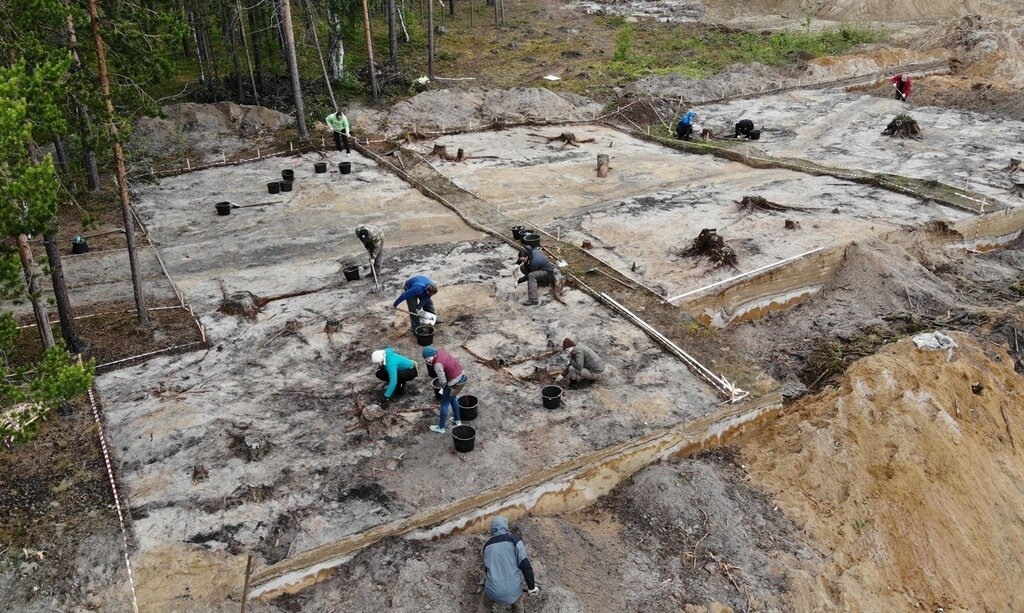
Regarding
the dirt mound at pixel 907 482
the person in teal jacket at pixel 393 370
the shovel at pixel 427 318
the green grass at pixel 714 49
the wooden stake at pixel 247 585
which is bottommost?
the dirt mound at pixel 907 482

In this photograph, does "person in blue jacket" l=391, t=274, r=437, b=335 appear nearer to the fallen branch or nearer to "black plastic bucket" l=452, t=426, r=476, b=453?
"black plastic bucket" l=452, t=426, r=476, b=453

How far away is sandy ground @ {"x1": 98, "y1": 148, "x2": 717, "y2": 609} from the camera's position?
7009 mm

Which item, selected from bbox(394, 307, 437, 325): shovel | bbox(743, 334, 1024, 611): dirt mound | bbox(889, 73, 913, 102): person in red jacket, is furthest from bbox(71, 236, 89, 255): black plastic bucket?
bbox(889, 73, 913, 102): person in red jacket

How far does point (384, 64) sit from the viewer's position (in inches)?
1117

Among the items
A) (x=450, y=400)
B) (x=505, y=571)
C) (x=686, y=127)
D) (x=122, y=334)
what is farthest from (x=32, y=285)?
(x=686, y=127)

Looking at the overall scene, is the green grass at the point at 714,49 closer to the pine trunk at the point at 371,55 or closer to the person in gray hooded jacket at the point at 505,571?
the pine trunk at the point at 371,55

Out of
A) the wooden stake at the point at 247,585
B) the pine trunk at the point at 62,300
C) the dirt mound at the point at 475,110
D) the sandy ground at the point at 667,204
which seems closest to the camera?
the wooden stake at the point at 247,585

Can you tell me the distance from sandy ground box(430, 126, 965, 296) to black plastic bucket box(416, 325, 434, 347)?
4.32 m

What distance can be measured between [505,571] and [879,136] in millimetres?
20640

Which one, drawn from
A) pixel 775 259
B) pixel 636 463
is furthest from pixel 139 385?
pixel 775 259

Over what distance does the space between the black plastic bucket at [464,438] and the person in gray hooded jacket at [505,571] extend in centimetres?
160

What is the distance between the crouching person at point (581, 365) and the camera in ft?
29.3

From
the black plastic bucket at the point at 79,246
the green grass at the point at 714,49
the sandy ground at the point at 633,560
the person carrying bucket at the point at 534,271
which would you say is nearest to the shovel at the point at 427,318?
the person carrying bucket at the point at 534,271

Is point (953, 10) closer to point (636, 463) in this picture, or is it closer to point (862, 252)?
point (862, 252)
